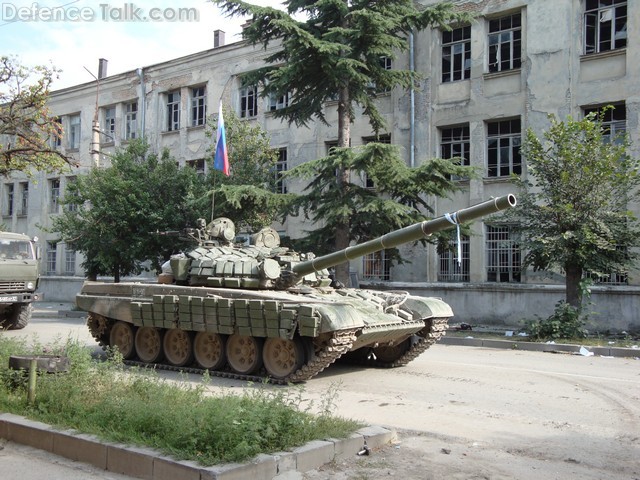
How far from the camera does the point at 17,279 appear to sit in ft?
58.2

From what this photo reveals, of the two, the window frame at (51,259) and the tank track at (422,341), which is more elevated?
the window frame at (51,259)

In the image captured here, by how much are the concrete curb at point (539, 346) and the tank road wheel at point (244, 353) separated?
718cm

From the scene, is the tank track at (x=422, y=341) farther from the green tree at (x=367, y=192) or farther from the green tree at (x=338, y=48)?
the green tree at (x=338, y=48)

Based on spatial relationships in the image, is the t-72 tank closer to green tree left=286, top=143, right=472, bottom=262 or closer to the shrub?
green tree left=286, top=143, right=472, bottom=262

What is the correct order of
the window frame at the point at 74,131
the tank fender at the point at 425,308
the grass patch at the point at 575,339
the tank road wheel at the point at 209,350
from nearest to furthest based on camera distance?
the tank road wheel at the point at 209,350 < the tank fender at the point at 425,308 < the grass patch at the point at 575,339 < the window frame at the point at 74,131

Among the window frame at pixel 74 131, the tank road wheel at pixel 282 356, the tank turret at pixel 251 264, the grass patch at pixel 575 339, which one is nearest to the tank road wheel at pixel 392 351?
the tank turret at pixel 251 264

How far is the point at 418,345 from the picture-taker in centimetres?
1154

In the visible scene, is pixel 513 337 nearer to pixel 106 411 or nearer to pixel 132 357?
pixel 132 357

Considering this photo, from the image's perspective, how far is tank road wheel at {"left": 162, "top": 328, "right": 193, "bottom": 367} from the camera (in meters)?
11.3

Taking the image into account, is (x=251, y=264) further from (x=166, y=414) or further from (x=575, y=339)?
(x=575, y=339)

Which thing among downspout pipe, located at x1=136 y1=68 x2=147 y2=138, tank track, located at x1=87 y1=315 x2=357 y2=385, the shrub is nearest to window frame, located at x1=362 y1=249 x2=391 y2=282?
the shrub

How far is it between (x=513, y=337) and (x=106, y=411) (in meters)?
12.5

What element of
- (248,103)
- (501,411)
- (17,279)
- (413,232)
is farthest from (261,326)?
(248,103)

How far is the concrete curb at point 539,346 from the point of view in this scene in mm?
13873
